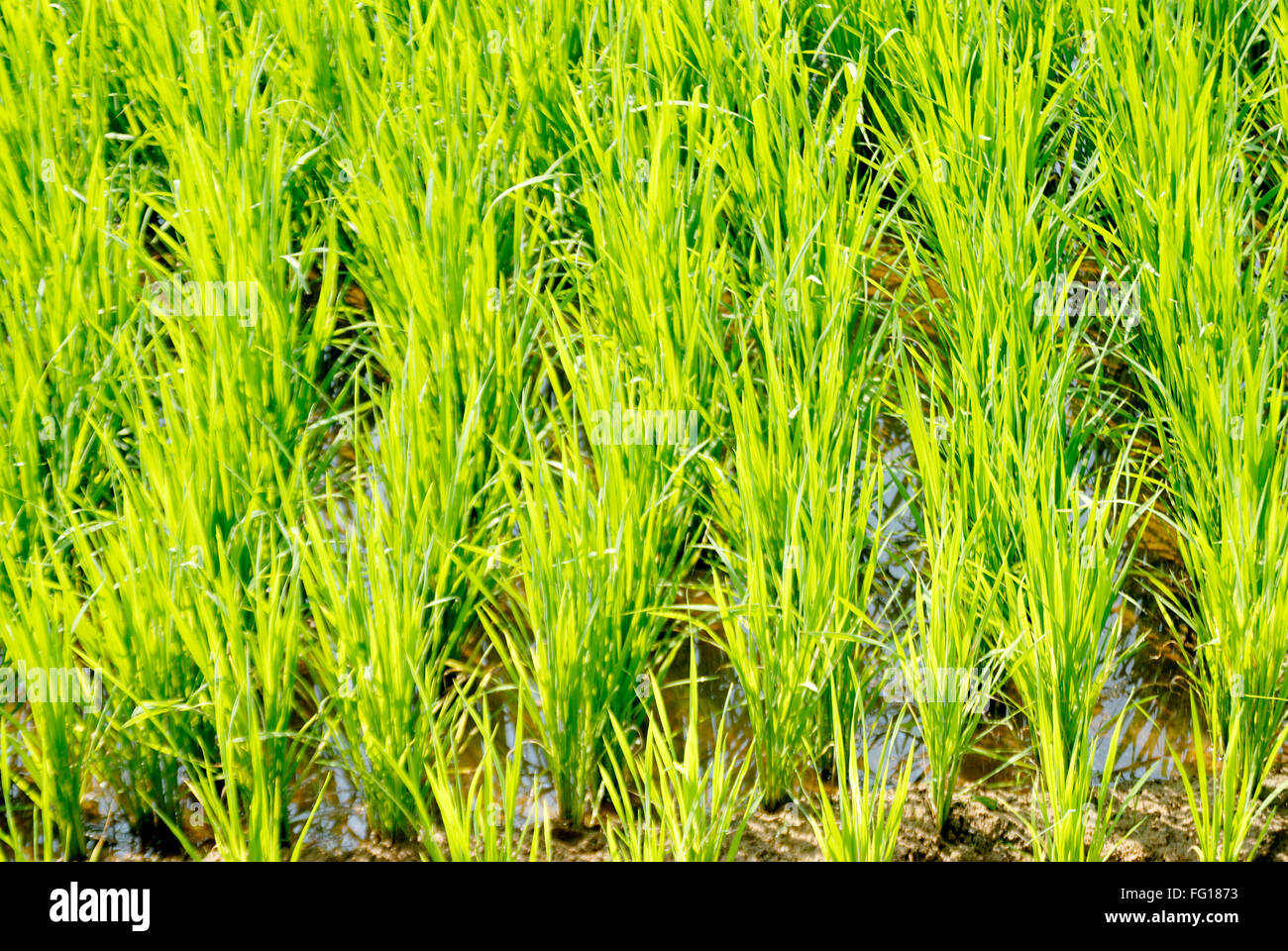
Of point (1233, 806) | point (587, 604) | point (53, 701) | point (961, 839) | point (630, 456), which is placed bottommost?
point (961, 839)

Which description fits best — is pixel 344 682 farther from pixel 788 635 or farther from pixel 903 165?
pixel 903 165

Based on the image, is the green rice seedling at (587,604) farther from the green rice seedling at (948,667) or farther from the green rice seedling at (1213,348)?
the green rice seedling at (1213,348)

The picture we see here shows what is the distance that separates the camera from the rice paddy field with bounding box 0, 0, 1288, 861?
1.72 metres

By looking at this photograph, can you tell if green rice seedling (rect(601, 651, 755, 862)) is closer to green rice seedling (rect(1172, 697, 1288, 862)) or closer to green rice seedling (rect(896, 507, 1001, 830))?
green rice seedling (rect(896, 507, 1001, 830))

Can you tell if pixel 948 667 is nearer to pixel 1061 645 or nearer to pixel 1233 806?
pixel 1061 645

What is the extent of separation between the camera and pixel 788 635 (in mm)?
1753

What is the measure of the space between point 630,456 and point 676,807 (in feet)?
1.97

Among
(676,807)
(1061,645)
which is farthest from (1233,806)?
(676,807)

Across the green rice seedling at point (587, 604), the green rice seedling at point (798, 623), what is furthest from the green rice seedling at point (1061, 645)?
the green rice seedling at point (587, 604)

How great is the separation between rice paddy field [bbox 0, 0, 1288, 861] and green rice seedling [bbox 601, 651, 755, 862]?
0.6 inches

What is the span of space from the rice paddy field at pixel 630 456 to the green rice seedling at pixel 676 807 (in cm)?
2

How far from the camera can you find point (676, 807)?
6.06 ft

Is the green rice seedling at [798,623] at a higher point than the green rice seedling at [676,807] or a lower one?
Answer: higher

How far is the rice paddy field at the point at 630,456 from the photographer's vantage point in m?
1.72
